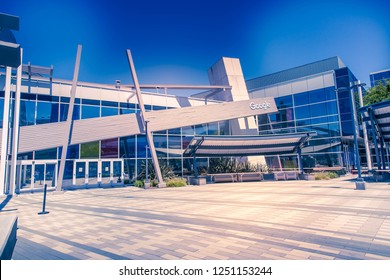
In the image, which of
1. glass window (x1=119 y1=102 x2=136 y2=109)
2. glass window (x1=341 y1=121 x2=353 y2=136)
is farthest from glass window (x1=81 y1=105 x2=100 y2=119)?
glass window (x1=341 y1=121 x2=353 y2=136)

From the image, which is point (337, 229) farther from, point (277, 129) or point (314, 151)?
point (277, 129)

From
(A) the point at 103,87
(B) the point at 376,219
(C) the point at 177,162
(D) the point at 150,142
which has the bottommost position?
(B) the point at 376,219

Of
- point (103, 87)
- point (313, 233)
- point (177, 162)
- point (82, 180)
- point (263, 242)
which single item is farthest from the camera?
point (177, 162)

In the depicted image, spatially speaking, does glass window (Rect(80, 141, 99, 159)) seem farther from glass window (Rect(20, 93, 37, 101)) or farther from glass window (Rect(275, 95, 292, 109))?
glass window (Rect(275, 95, 292, 109))

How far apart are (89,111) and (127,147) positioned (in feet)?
15.3

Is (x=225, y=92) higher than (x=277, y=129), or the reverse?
(x=225, y=92)

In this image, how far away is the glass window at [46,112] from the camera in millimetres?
18469

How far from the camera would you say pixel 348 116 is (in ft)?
90.3

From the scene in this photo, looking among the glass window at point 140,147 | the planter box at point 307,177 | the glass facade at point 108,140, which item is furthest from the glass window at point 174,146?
the planter box at point 307,177

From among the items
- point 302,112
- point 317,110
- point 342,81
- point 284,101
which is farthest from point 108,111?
point 342,81

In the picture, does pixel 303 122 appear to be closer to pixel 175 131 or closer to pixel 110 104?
pixel 175 131

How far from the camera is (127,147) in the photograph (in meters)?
21.8
